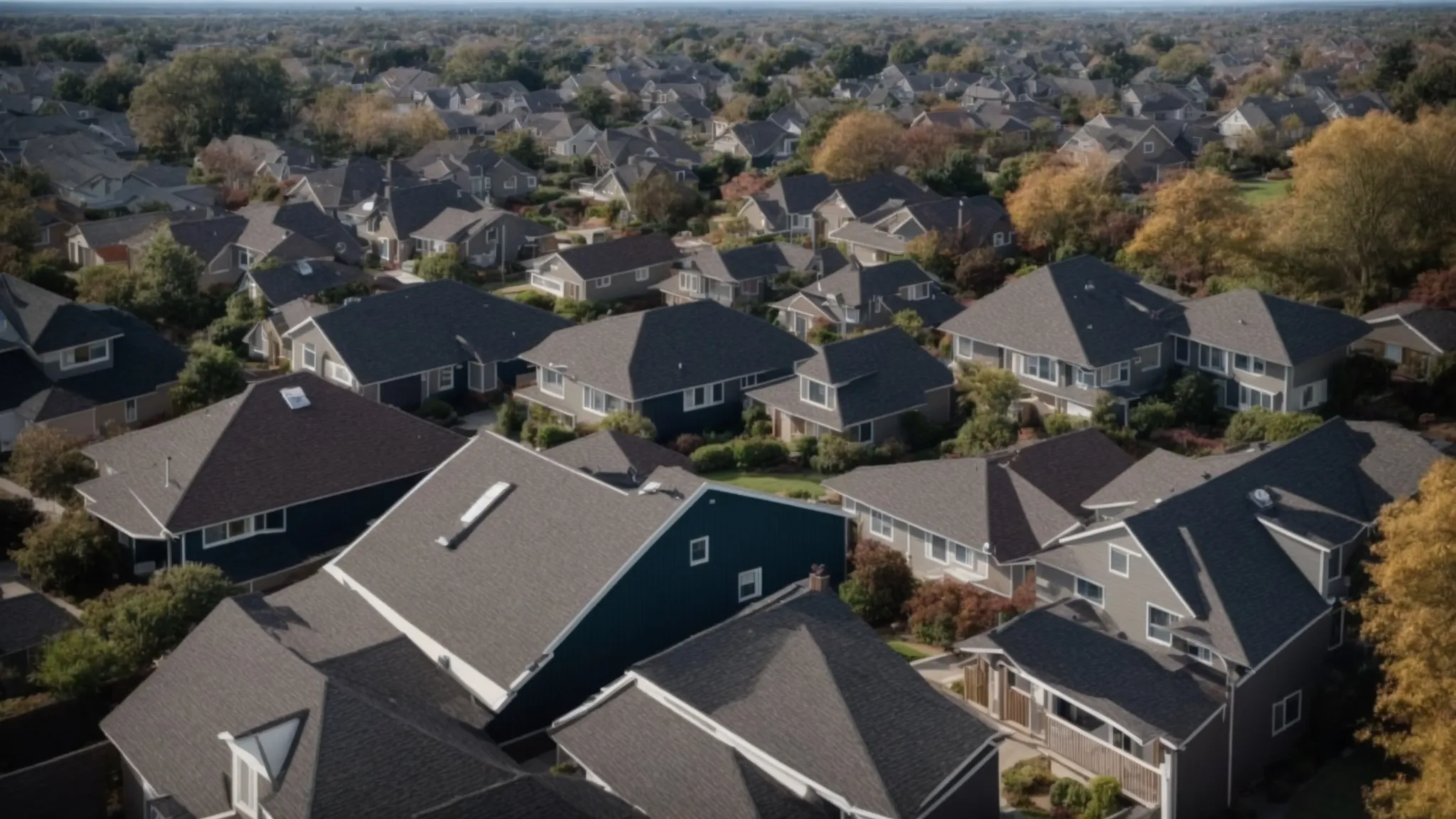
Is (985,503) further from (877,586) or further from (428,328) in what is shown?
(428,328)

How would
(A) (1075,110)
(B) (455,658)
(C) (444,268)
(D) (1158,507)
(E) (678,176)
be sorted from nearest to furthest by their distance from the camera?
1. (B) (455,658)
2. (D) (1158,507)
3. (C) (444,268)
4. (E) (678,176)
5. (A) (1075,110)

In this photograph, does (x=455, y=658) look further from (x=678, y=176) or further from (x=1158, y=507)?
(x=678, y=176)

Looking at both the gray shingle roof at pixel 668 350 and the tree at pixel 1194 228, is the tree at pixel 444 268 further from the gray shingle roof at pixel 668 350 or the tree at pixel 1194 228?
the tree at pixel 1194 228

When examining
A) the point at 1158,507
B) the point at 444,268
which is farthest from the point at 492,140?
the point at 1158,507

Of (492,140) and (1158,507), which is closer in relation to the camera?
(1158,507)

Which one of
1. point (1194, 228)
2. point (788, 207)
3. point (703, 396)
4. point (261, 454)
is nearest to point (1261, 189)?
point (788, 207)

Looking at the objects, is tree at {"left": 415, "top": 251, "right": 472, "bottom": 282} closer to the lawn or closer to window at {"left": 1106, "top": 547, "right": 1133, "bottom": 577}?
window at {"left": 1106, "top": 547, "right": 1133, "bottom": 577}

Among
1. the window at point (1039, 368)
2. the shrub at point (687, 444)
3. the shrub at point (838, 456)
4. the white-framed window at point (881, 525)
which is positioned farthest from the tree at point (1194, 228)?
the white-framed window at point (881, 525)
